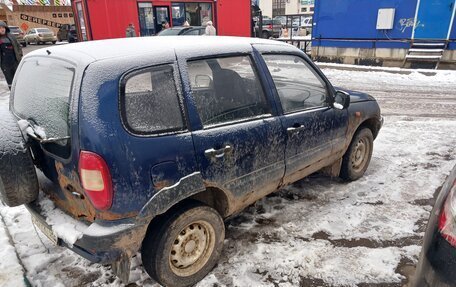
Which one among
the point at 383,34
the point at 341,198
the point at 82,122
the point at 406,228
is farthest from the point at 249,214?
the point at 383,34

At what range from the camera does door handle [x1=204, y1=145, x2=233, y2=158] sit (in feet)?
8.21

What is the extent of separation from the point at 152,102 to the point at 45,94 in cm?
85

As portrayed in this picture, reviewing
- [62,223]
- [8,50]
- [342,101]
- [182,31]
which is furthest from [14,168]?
[182,31]

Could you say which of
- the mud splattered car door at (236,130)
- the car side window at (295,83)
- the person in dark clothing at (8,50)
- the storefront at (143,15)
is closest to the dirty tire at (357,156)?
the car side window at (295,83)

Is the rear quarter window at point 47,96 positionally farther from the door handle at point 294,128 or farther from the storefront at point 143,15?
the storefront at point 143,15

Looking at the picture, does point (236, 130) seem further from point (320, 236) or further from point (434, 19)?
point (434, 19)

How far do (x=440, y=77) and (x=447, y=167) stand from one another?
873 cm

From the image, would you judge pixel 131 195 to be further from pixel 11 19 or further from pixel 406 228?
pixel 11 19

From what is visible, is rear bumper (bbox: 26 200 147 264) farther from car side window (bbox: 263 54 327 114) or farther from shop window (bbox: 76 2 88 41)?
shop window (bbox: 76 2 88 41)

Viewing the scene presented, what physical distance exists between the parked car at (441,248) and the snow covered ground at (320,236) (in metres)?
1.05

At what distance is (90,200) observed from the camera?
218 centimetres

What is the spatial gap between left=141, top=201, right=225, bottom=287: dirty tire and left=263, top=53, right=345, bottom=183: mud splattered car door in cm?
98

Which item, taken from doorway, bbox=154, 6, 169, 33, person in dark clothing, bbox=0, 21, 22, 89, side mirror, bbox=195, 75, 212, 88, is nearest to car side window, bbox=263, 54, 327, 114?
side mirror, bbox=195, 75, 212, 88

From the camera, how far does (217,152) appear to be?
2.55 m
